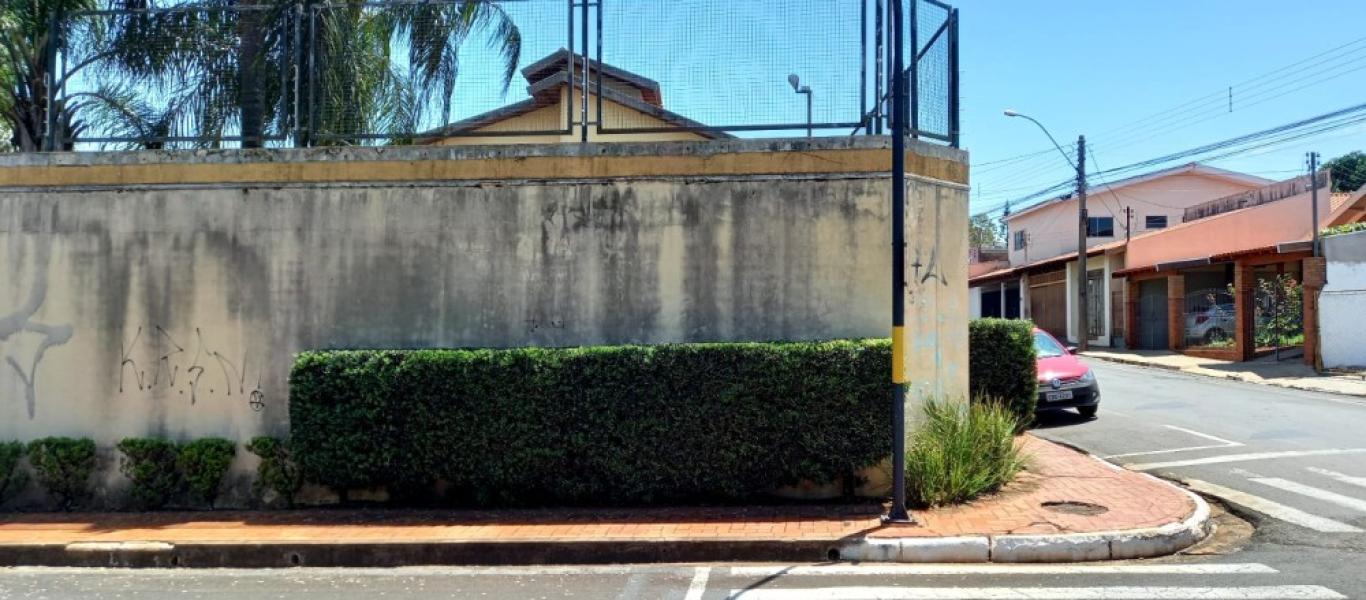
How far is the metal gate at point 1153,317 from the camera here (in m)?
30.5

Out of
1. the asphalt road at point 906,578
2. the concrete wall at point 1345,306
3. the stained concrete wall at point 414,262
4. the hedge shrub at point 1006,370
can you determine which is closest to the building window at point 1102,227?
the concrete wall at point 1345,306

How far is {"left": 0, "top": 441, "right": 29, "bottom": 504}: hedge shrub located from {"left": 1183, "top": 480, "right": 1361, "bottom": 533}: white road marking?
11.0 metres

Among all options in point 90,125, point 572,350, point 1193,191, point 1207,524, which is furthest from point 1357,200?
point 90,125

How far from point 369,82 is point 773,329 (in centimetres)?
549

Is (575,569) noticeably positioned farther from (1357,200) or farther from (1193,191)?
(1193,191)

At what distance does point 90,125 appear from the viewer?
10055 mm

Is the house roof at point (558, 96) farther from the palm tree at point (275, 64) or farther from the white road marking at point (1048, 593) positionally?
the white road marking at point (1048, 593)

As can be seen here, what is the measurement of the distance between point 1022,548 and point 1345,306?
18592 millimetres

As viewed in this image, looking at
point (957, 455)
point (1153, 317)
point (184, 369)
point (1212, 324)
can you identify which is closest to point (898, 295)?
point (957, 455)

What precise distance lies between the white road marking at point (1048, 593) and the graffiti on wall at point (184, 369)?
210 inches

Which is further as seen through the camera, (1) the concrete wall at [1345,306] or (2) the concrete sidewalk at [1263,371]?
(1) the concrete wall at [1345,306]

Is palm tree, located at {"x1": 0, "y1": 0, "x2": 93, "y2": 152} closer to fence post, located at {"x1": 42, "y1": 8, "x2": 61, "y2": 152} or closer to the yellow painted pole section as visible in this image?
fence post, located at {"x1": 42, "y1": 8, "x2": 61, "y2": 152}

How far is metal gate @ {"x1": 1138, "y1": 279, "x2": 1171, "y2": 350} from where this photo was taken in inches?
1199

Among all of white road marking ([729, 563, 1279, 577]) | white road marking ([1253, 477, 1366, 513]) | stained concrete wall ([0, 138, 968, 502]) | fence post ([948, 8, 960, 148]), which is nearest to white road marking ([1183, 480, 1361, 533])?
white road marking ([1253, 477, 1366, 513])
